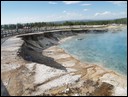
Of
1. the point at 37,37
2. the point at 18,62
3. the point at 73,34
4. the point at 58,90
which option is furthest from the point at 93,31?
the point at 58,90

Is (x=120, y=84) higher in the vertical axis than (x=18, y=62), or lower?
lower

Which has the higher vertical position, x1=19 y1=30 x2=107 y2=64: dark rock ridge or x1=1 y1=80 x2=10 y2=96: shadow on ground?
x1=19 y1=30 x2=107 y2=64: dark rock ridge

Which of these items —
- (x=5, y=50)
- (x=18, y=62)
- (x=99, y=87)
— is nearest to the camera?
(x=99, y=87)

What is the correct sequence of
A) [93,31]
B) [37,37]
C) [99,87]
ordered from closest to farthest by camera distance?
[99,87] → [37,37] → [93,31]

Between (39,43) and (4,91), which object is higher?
(39,43)

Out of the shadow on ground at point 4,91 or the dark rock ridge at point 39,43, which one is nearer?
the shadow on ground at point 4,91

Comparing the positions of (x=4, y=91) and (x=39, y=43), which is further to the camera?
(x=39, y=43)

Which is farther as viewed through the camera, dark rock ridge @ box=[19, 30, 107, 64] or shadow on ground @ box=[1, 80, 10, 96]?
dark rock ridge @ box=[19, 30, 107, 64]

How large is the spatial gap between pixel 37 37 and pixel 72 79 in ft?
113

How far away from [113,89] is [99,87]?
49.4 inches

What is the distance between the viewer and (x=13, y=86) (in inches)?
764

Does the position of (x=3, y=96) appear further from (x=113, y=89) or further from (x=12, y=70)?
(x=113, y=89)

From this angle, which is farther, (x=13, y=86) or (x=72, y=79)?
(x=72, y=79)

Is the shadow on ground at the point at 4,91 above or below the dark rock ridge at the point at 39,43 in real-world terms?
below
